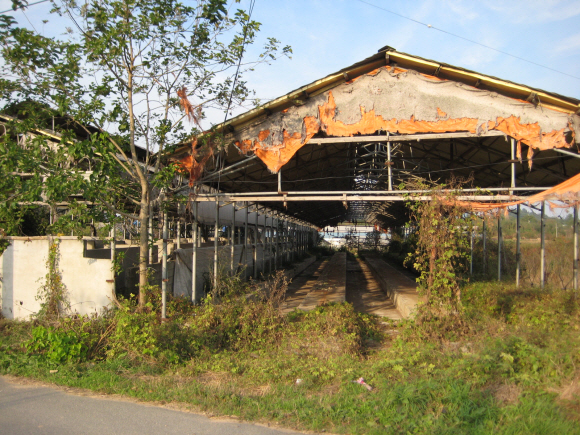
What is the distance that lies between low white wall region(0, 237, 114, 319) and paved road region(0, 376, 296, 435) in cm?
331

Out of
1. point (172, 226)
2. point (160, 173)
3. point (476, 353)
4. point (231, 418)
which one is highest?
point (160, 173)

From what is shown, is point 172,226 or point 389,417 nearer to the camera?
point 389,417

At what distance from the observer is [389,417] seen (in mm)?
4629

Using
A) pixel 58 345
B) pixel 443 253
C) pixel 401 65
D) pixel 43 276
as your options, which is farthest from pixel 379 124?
pixel 43 276

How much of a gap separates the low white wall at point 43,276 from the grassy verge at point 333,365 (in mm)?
845

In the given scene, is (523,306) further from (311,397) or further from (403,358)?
(311,397)

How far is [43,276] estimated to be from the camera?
926cm

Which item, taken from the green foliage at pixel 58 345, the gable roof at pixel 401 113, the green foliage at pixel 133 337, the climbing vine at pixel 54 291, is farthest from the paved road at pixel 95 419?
the gable roof at pixel 401 113

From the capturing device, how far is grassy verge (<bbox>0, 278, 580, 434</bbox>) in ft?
15.2

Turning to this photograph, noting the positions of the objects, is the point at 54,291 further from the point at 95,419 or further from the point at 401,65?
the point at 401,65

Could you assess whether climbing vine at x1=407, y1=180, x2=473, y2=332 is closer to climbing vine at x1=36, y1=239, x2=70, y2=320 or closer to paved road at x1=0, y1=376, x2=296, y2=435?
paved road at x1=0, y1=376, x2=296, y2=435

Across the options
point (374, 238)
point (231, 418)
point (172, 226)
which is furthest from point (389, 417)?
point (374, 238)

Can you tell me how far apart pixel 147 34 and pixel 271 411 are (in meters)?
6.68

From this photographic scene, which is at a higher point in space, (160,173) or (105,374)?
(160,173)
